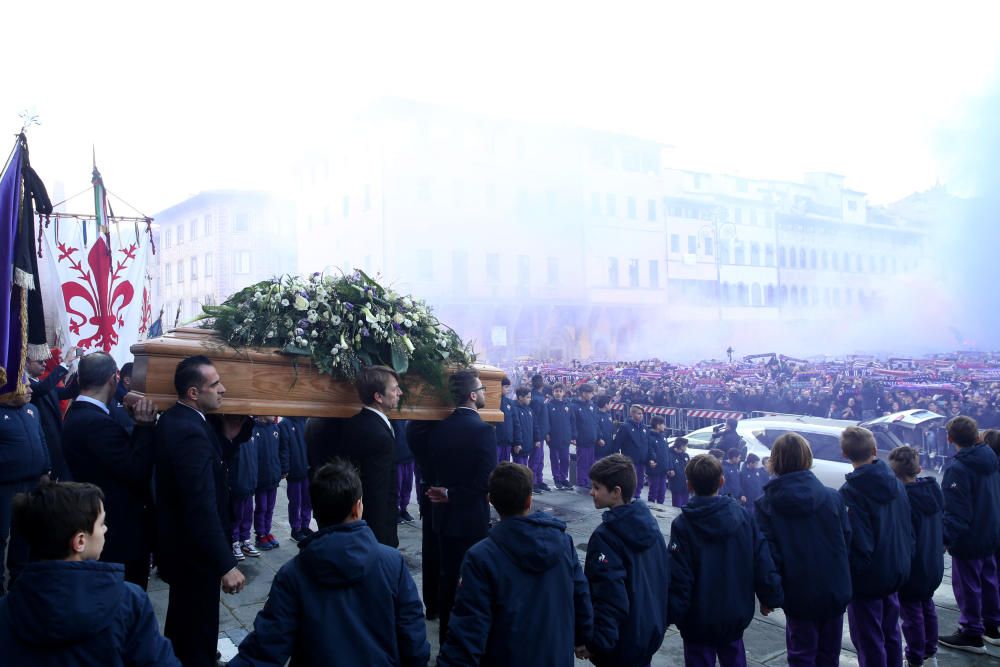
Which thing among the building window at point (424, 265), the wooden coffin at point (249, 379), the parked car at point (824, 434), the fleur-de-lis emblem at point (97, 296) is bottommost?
the parked car at point (824, 434)

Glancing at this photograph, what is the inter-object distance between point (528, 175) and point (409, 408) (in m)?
34.8

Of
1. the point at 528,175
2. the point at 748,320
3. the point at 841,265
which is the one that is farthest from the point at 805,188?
the point at 528,175

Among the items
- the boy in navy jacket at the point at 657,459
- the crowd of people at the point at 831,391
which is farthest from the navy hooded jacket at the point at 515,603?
the crowd of people at the point at 831,391

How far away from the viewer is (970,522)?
487cm

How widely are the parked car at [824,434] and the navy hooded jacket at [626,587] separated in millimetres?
7349

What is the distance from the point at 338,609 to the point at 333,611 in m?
0.02

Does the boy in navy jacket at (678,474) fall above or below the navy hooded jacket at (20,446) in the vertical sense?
below

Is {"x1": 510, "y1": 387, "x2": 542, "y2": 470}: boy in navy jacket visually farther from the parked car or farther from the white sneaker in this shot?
the white sneaker

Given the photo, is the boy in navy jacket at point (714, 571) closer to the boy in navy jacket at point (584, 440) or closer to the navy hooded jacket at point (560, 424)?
the boy in navy jacket at point (584, 440)

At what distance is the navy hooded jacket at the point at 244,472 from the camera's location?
628cm

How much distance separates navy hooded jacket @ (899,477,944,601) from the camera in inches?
173

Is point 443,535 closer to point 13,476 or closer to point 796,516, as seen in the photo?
point 796,516

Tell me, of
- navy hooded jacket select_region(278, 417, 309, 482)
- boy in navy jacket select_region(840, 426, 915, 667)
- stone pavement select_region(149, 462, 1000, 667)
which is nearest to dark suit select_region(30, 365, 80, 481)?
stone pavement select_region(149, 462, 1000, 667)

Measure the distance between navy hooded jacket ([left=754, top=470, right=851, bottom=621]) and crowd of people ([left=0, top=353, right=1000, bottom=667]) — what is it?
0.01 meters
